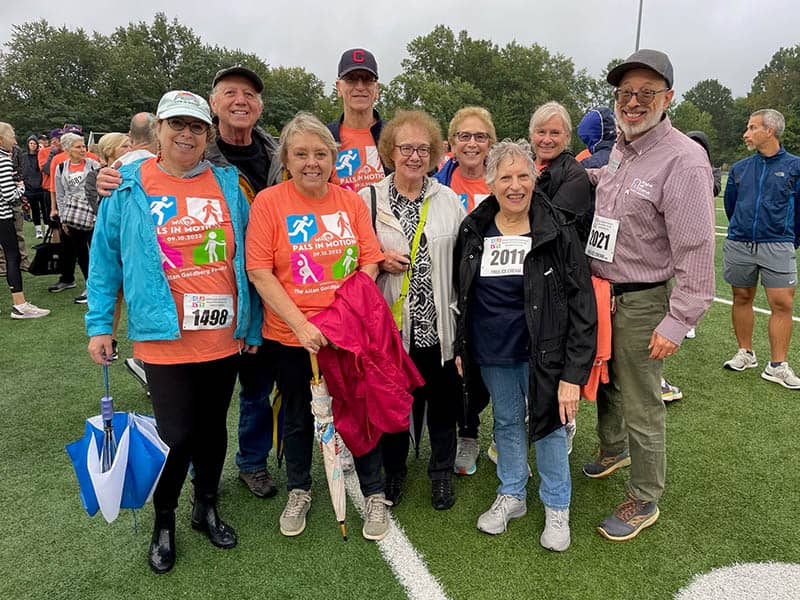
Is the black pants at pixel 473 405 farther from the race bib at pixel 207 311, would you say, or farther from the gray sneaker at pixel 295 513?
the race bib at pixel 207 311

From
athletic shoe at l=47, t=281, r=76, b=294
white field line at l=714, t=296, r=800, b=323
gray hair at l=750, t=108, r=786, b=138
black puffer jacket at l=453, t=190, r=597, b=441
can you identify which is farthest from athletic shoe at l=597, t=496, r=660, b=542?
athletic shoe at l=47, t=281, r=76, b=294

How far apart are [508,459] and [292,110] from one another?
6458cm

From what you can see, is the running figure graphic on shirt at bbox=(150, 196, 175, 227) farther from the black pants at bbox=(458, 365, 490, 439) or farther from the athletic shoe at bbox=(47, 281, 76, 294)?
the athletic shoe at bbox=(47, 281, 76, 294)

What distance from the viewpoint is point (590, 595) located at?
90.9 inches

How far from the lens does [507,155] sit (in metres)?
2.47

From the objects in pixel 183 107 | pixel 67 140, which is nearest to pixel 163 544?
pixel 183 107

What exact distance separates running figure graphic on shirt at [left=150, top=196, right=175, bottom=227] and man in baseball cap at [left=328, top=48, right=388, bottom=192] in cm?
123

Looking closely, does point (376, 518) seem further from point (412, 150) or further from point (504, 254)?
point (412, 150)

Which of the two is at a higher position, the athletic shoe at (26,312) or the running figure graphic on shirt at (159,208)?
the running figure graphic on shirt at (159,208)

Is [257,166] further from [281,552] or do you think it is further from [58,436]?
[58,436]

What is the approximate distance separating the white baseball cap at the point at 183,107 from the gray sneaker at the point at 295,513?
1937mm

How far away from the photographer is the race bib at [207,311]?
2322 millimetres

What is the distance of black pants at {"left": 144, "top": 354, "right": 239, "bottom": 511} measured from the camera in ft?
7.78

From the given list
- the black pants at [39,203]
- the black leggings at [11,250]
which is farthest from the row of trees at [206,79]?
the black leggings at [11,250]
